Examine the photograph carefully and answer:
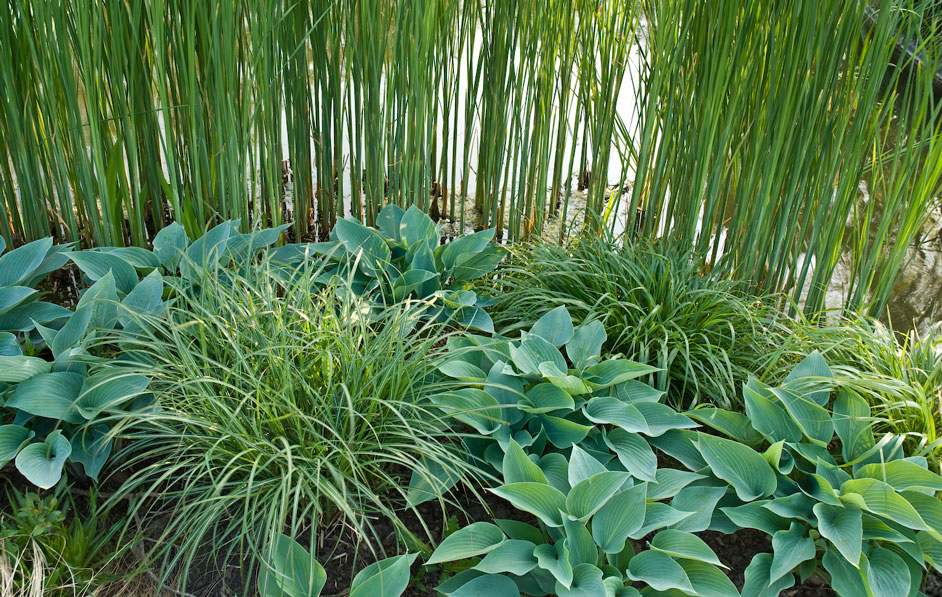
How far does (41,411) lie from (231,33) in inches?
34.4

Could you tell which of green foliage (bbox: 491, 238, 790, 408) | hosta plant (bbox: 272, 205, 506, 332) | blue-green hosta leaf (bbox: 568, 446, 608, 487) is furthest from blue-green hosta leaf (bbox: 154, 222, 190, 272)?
blue-green hosta leaf (bbox: 568, 446, 608, 487)

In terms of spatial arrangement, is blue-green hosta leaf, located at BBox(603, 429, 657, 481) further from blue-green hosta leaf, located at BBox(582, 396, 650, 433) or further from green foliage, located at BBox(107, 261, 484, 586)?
green foliage, located at BBox(107, 261, 484, 586)

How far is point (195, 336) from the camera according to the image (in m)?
1.36

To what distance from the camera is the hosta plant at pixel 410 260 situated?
1667 millimetres

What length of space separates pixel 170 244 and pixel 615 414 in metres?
1.04

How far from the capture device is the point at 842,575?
3.97 ft

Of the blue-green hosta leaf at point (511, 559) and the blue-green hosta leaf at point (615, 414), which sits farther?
the blue-green hosta leaf at point (615, 414)

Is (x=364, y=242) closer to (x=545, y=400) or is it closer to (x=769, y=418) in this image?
(x=545, y=400)

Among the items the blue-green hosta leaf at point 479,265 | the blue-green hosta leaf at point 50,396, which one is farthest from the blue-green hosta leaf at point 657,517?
the blue-green hosta leaf at point 50,396

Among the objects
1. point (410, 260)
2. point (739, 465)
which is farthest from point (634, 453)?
point (410, 260)

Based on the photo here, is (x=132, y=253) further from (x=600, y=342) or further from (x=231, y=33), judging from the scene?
(x=600, y=342)

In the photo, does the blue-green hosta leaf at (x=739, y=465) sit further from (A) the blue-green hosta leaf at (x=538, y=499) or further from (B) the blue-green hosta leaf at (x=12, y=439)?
(B) the blue-green hosta leaf at (x=12, y=439)

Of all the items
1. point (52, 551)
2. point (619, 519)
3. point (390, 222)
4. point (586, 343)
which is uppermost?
point (390, 222)

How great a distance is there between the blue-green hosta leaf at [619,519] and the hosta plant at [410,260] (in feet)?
1.75
